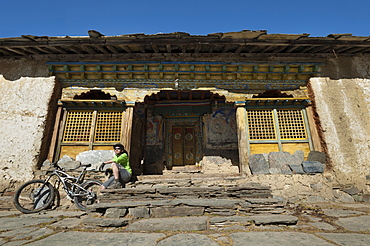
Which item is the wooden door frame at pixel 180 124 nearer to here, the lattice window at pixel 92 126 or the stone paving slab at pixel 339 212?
the lattice window at pixel 92 126

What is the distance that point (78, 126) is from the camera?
586 centimetres

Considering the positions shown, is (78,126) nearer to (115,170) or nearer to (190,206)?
(115,170)

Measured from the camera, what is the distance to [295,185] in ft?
16.1

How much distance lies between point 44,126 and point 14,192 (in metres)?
1.71

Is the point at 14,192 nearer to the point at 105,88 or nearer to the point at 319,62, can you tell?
the point at 105,88

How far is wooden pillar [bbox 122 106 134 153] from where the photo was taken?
5.61 meters

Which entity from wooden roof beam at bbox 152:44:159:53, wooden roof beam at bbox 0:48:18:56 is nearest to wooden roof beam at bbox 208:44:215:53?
wooden roof beam at bbox 152:44:159:53

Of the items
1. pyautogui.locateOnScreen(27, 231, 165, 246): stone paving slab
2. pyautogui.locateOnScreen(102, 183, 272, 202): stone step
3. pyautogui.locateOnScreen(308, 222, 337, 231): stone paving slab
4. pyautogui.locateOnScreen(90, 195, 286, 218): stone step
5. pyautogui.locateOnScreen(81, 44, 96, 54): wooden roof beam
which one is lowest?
pyautogui.locateOnScreen(27, 231, 165, 246): stone paving slab

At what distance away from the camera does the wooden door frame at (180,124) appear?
834 centimetres

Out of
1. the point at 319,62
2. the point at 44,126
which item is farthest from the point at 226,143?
the point at 44,126

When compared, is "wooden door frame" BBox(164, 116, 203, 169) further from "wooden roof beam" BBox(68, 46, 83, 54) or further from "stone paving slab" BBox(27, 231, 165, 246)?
"stone paving slab" BBox(27, 231, 165, 246)

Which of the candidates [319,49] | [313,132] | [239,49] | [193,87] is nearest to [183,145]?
[193,87]

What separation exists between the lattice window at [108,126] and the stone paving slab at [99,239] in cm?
347

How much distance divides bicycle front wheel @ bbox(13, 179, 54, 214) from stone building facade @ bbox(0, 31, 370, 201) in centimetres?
53
